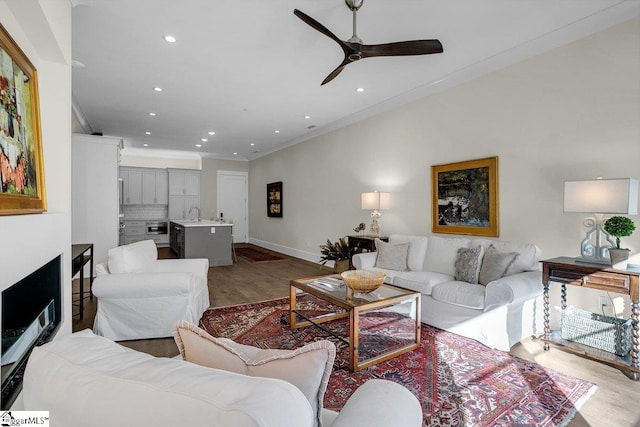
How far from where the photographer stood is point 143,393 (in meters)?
0.62

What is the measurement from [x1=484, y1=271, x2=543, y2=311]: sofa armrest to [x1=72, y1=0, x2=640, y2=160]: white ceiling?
226cm

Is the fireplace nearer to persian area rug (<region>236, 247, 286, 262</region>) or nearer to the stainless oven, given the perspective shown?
persian area rug (<region>236, 247, 286, 262</region>)

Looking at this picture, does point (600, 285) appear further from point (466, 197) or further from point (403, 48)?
point (403, 48)

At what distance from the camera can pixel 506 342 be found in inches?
107

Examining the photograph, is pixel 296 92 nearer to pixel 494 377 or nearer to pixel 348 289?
pixel 348 289

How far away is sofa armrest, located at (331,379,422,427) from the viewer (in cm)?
88

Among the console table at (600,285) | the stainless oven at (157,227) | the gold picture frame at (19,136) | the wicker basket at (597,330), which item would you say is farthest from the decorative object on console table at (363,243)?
the stainless oven at (157,227)

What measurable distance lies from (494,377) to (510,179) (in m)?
2.10

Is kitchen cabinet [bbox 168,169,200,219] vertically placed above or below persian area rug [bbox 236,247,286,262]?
above

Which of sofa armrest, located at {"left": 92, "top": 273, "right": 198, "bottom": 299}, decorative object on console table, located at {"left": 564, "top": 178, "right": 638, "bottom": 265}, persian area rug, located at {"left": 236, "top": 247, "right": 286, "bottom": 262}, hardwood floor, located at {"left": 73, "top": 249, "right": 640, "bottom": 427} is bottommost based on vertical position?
hardwood floor, located at {"left": 73, "top": 249, "right": 640, "bottom": 427}

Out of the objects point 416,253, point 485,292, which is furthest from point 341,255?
point 485,292

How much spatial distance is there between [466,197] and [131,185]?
Answer: 8501 millimetres

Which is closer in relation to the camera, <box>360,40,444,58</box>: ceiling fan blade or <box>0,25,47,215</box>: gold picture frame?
<box>0,25,47,215</box>: gold picture frame

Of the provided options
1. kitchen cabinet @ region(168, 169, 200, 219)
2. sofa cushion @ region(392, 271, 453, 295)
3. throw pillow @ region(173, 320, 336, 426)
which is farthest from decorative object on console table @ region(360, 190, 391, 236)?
kitchen cabinet @ region(168, 169, 200, 219)
